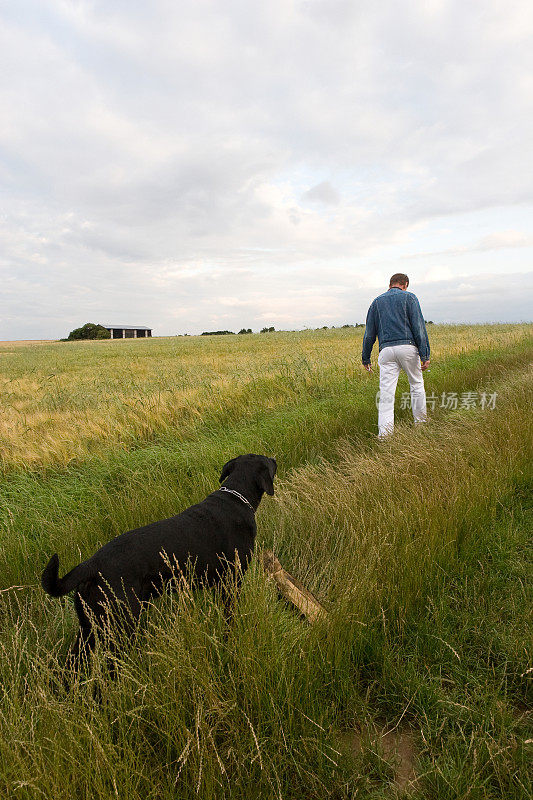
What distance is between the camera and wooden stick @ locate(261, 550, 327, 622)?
2.40 m

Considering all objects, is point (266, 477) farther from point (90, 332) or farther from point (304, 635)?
point (90, 332)

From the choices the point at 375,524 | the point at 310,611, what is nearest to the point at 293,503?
the point at 375,524

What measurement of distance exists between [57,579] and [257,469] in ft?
5.05

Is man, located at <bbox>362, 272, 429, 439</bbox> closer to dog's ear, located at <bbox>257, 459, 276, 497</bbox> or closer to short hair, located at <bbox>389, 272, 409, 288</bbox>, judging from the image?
short hair, located at <bbox>389, 272, 409, 288</bbox>

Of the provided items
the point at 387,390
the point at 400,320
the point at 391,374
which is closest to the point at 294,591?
the point at 387,390

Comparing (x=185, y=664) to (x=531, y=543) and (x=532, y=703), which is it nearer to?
(x=532, y=703)

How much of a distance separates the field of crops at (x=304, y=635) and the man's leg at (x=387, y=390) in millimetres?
507

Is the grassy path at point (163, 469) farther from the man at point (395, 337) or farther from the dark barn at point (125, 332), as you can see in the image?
the dark barn at point (125, 332)

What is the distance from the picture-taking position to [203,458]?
5398mm

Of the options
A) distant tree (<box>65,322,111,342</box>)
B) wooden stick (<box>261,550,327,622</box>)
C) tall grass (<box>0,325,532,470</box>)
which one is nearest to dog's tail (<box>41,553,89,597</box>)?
wooden stick (<box>261,550,327,622</box>)

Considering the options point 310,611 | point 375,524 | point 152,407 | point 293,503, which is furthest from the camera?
point 152,407

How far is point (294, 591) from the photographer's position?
2658mm

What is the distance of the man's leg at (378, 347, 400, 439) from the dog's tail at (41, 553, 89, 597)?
4.91 metres

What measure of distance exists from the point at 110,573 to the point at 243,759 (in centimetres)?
102
